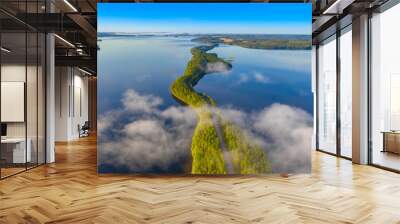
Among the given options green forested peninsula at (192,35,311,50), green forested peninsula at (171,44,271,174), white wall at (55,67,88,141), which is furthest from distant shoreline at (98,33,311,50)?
white wall at (55,67,88,141)

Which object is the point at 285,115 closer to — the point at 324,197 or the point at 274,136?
the point at 274,136

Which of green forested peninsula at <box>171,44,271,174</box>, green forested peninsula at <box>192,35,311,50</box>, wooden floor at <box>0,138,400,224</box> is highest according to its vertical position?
green forested peninsula at <box>192,35,311,50</box>

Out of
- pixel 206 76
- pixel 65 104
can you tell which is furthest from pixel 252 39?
pixel 65 104

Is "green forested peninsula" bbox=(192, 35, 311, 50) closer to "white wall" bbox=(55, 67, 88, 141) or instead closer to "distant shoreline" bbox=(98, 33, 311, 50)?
"distant shoreline" bbox=(98, 33, 311, 50)

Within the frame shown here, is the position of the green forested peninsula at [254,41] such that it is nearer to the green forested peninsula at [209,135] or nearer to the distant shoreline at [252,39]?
the distant shoreline at [252,39]

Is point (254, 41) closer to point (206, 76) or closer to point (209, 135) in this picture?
point (206, 76)

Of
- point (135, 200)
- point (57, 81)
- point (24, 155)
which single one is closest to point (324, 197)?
point (135, 200)

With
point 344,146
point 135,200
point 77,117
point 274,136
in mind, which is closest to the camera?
point 135,200
